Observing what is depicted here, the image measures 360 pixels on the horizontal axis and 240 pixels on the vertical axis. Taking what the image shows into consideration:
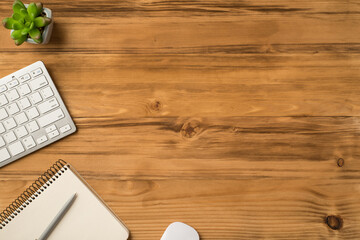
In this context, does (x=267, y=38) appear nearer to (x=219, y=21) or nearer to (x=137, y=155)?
(x=219, y=21)

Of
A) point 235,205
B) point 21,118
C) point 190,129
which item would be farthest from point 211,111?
point 21,118

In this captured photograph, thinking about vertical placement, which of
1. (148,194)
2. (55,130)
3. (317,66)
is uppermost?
(317,66)

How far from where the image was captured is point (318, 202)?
30.6 inches

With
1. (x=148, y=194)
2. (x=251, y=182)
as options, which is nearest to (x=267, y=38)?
(x=251, y=182)

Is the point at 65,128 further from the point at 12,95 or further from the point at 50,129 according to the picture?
the point at 12,95

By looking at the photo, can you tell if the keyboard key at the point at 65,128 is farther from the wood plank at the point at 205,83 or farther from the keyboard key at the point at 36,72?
the keyboard key at the point at 36,72

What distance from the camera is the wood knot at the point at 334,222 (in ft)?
2.53

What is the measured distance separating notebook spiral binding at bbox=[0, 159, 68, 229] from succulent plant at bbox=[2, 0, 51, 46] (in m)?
0.30

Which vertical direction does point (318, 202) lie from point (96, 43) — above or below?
below

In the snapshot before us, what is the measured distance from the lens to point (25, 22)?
2.43ft

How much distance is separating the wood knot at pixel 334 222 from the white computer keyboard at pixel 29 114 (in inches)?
25.8

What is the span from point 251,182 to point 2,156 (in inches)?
23.7

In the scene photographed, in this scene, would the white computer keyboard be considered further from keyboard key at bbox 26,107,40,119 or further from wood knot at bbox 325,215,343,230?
wood knot at bbox 325,215,343,230

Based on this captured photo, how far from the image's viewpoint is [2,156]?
0.77 metres
